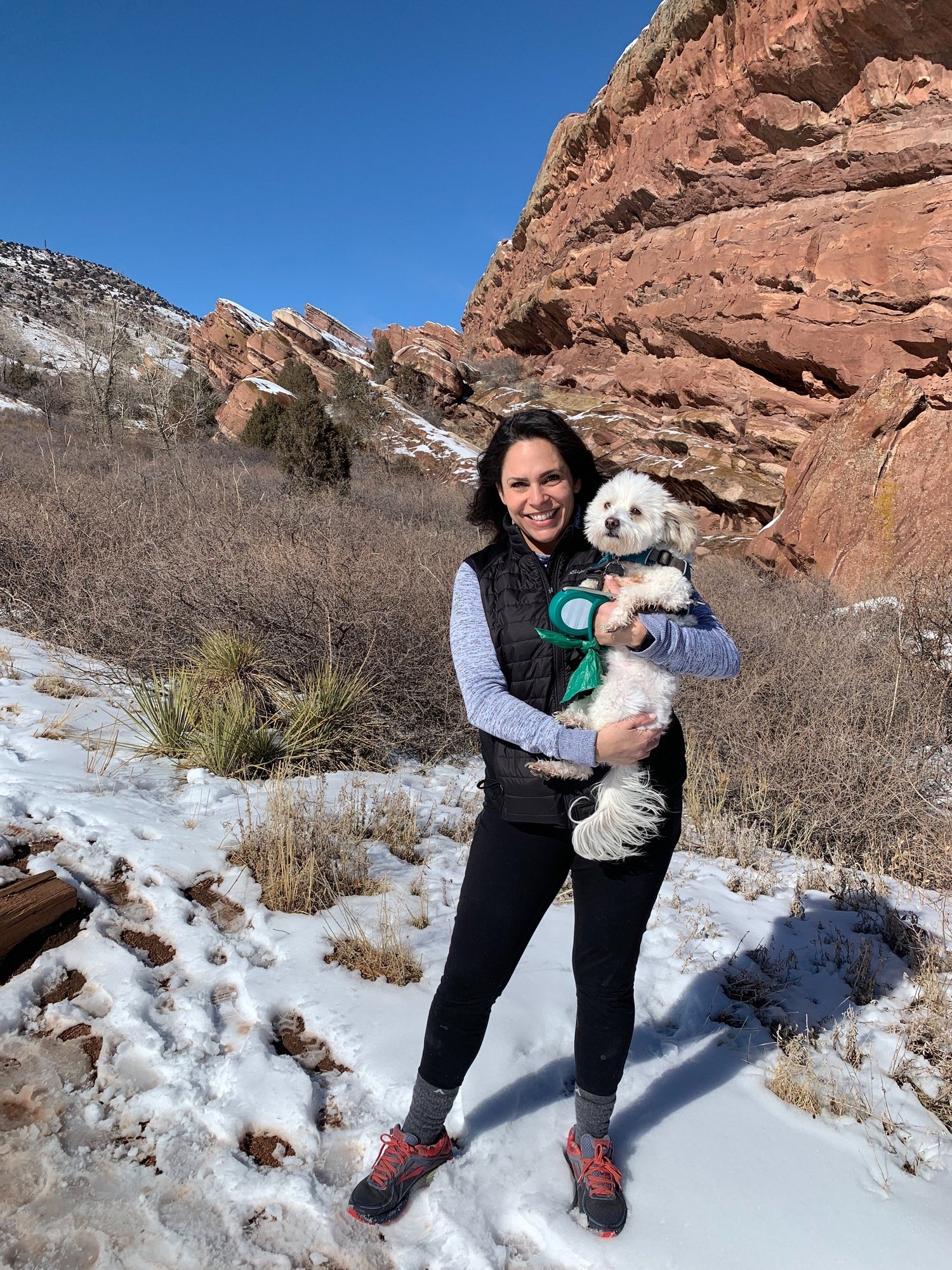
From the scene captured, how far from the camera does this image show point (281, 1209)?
5.74 ft

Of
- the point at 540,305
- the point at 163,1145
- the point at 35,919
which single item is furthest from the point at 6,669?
the point at 540,305

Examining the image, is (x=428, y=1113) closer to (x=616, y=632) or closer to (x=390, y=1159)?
(x=390, y=1159)

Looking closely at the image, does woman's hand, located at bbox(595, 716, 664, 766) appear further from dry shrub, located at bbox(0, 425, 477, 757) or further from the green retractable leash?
dry shrub, located at bbox(0, 425, 477, 757)

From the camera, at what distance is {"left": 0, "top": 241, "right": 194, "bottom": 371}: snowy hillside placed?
1826 inches

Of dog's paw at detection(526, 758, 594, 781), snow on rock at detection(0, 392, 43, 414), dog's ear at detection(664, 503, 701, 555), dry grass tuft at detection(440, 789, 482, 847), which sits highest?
snow on rock at detection(0, 392, 43, 414)

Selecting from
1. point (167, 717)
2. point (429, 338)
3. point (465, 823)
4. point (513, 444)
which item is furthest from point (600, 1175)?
point (429, 338)

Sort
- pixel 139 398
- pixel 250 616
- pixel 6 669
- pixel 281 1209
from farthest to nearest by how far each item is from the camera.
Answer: pixel 139 398, pixel 250 616, pixel 6 669, pixel 281 1209

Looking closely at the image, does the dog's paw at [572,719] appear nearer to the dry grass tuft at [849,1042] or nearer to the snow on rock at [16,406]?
the dry grass tuft at [849,1042]

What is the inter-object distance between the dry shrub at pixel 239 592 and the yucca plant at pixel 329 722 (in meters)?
0.20

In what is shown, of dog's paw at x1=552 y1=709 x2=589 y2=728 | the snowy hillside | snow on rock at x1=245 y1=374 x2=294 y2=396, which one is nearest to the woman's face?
dog's paw at x1=552 y1=709 x2=589 y2=728

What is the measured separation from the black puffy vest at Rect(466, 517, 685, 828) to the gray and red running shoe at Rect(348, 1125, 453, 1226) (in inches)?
36.5

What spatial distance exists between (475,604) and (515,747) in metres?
0.39

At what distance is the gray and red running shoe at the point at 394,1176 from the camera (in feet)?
5.70

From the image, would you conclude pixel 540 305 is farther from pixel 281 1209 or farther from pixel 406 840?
pixel 281 1209
